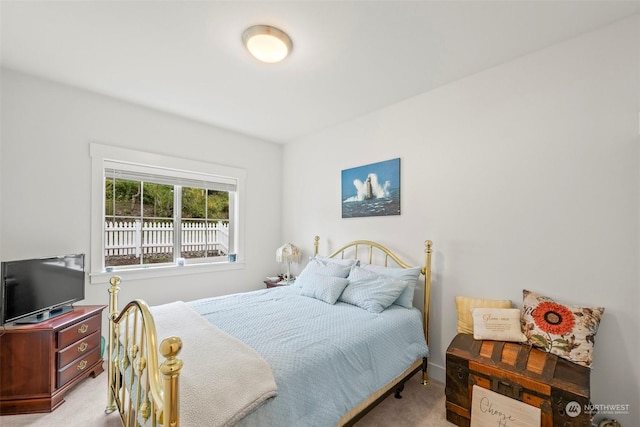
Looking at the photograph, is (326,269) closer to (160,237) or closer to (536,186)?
(536,186)

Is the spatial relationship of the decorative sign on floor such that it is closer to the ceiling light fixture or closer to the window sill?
the ceiling light fixture

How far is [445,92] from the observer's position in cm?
265

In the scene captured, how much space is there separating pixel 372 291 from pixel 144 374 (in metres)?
1.71

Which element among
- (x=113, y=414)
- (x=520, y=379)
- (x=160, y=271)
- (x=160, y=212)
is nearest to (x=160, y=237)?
(x=160, y=212)

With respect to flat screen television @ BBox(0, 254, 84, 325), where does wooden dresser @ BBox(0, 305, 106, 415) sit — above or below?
below

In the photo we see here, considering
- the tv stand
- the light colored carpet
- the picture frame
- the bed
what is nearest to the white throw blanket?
the bed

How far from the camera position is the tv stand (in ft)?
7.07

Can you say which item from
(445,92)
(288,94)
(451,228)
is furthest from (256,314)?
(445,92)

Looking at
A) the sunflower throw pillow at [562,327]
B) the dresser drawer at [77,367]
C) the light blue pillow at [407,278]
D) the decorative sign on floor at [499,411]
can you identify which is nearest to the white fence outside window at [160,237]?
the dresser drawer at [77,367]

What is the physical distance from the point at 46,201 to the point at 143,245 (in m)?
0.99

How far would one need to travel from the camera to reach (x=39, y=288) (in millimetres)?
2258

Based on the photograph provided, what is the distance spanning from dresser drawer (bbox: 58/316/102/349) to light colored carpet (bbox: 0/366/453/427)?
17.1 inches

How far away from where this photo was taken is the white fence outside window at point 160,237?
3.15 m

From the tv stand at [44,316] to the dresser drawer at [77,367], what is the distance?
0.41 m
